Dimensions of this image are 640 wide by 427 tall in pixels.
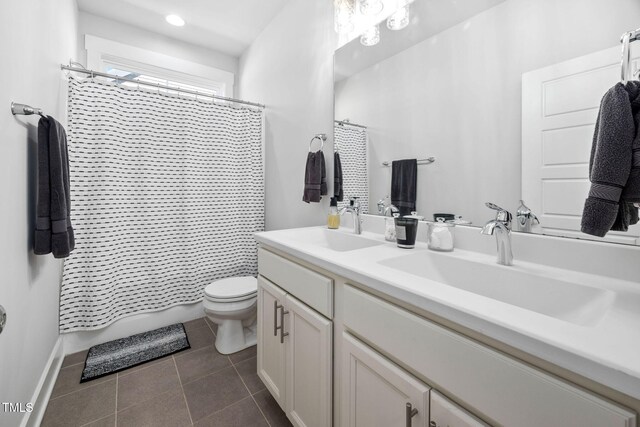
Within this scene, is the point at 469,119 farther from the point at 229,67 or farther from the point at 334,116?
the point at 229,67

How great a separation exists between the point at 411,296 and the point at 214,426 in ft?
4.15

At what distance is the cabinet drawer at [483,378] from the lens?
440mm

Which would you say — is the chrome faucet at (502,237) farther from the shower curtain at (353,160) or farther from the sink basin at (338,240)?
the shower curtain at (353,160)

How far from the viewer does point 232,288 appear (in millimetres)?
1970

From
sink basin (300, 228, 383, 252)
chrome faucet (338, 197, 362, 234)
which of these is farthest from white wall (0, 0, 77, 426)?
chrome faucet (338, 197, 362, 234)

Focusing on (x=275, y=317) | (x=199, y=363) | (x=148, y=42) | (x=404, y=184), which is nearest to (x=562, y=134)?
(x=404, y=184)

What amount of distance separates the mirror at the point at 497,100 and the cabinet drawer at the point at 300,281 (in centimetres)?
63

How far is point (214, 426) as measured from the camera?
1.30m

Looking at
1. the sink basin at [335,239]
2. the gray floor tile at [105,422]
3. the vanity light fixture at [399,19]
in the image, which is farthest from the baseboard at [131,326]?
the vanity light fixture at [399,19]

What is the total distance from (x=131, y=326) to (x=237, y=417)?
1292 mm

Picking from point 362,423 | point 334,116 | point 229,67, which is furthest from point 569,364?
point 229,67

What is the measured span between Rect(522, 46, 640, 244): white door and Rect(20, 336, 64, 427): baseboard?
2.23 meters

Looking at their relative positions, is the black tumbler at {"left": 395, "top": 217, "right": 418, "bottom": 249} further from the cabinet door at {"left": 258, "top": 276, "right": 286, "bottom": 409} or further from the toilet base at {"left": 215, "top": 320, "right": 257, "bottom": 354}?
Result: the toilet base at {"left": 215, "top": 320, "right": 257, "bottom": 354}

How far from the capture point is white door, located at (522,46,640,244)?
82 centimetres
